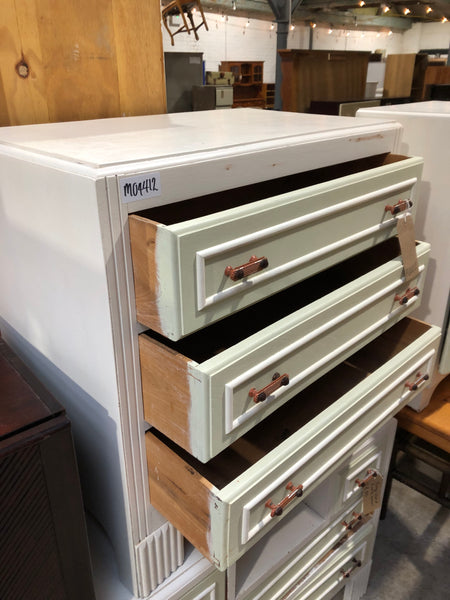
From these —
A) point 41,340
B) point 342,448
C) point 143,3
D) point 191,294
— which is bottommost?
point 342,448

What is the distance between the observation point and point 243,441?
32.4 inches

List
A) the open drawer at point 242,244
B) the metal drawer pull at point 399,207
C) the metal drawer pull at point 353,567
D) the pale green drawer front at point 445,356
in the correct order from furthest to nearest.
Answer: the metal drawer pull at point 353,567, the pale green drawer front at point 445,356, the metal drawer pull at point 399,207, the open drawer at point 242,244

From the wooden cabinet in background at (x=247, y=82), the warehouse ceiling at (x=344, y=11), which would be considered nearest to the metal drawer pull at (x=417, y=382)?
the warehouse ceiling at (x=344, y=11)

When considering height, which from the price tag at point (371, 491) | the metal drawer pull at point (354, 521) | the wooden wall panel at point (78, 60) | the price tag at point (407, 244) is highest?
the wooden wall panel at point (78, 60)

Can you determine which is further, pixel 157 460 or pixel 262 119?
pixel 262 119

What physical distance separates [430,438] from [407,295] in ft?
1.66

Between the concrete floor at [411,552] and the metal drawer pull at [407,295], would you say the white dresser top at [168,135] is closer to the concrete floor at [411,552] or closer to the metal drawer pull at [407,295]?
the metal drawer pull at [407,295]

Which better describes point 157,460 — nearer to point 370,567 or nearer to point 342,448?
point 342,448

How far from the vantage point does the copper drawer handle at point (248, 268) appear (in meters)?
0.56

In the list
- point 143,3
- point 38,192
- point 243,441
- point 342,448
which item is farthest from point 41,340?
point 143,3

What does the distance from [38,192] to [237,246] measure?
0.27 meters

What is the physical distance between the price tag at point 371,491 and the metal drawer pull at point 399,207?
69 cm

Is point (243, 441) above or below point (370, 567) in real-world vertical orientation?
above

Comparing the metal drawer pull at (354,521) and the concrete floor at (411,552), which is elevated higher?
the metal drawer pull at (354,521)
